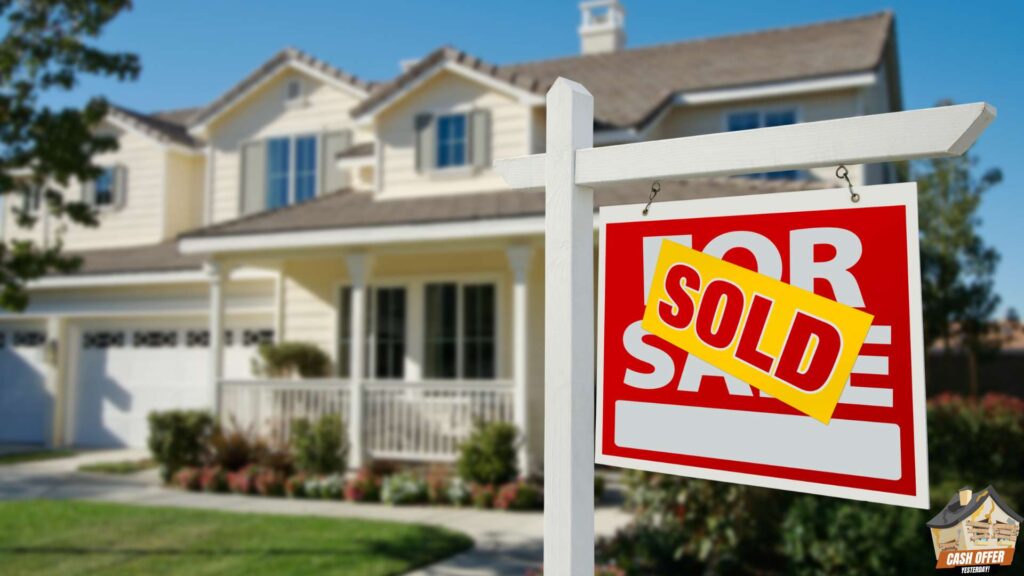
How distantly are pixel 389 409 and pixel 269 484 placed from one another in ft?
6.09

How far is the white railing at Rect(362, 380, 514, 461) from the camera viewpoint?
1107 centimetres

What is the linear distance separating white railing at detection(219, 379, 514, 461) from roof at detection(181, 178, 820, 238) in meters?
2.14

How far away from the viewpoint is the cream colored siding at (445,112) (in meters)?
12.4

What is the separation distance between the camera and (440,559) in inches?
295

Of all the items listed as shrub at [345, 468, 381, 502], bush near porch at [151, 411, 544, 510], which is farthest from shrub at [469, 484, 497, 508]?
shrub at [345, 468, 381, 502]

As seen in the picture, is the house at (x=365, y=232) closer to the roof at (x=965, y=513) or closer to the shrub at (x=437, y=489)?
the shrub at (x=437, y=489)

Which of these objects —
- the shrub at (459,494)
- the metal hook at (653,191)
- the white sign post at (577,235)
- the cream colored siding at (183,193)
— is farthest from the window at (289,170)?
the metal hook at (653,191)

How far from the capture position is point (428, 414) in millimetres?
11625

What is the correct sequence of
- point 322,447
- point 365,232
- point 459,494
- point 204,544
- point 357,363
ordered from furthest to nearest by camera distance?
point 357,363 < point 365,232 < point 322,447 < point 459,494 < point 204,544

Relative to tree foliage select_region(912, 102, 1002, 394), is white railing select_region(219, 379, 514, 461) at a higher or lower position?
lower

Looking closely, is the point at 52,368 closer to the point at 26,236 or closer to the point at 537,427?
the point at 26,236

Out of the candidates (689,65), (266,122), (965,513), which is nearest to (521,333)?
(689,65)

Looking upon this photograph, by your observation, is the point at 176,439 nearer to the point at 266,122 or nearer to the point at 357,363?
the point at 357,363

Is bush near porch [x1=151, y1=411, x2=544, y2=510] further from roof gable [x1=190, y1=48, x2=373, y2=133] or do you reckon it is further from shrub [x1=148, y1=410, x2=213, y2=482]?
roof gable [x1=190, y1=48, x2=373, y2=133]
